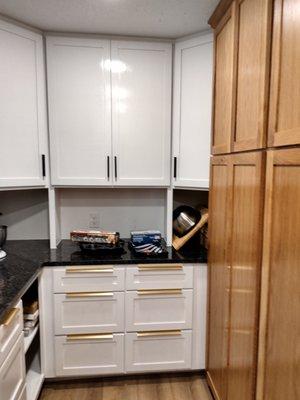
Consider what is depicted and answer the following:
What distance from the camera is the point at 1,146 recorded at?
1.90 meters

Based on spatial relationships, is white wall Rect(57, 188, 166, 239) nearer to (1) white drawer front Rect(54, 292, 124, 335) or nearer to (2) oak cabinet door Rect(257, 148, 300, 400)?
(1) white drawer front Rect(54, 292, 124, 335)

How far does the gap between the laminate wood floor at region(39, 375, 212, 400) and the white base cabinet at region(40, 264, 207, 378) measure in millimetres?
111

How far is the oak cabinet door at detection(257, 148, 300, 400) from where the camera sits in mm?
985

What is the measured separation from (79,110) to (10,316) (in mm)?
1361

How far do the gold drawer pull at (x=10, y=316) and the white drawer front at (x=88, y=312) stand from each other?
564mm

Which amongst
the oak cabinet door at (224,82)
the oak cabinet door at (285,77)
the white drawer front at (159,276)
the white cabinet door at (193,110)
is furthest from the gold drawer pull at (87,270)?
the oak cabinet door at (285,77)

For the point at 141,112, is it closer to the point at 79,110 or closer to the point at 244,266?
the point at 79,110

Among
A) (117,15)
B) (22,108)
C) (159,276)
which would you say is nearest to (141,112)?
(117,15)

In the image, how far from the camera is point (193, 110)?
6.88 feet

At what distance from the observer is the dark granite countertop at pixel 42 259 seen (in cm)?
167

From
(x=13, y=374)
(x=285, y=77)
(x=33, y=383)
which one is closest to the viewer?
(x=285, y=77)

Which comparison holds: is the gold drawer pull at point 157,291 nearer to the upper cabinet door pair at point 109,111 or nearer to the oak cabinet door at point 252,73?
the upper cabinet door pair at point 109,111

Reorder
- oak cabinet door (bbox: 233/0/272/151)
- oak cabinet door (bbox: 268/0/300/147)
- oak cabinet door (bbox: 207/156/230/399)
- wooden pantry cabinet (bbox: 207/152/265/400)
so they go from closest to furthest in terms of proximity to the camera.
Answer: oak cabinet door (bbox: 268/0/300/147)
oak cabinet door (bbox: 233/0/272/151)
wooden pantry cabinet (bbox: 207/152/265/400)
oak cabinet door (bbox: 207/156/230/399)

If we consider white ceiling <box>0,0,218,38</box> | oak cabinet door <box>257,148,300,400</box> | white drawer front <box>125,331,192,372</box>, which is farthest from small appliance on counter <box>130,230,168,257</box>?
white ceiling <box>0,0,218,38</box>
